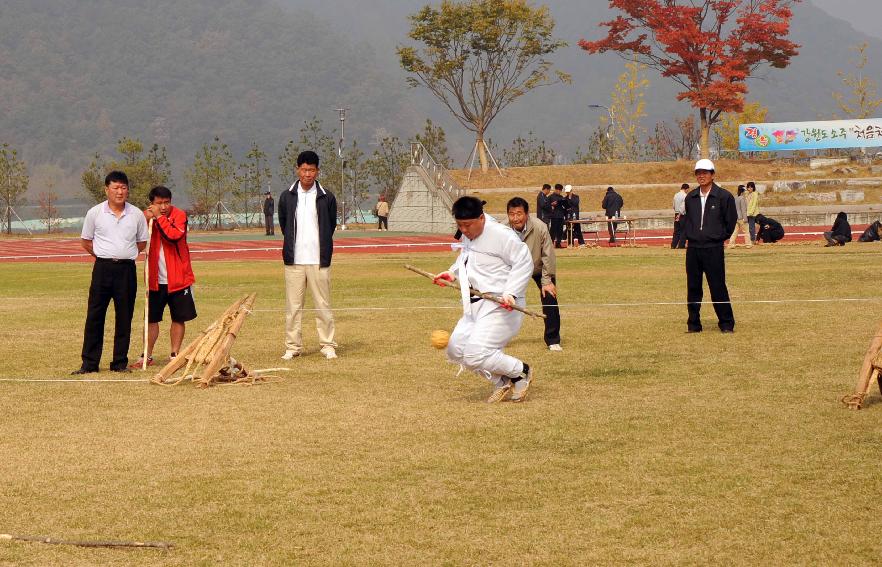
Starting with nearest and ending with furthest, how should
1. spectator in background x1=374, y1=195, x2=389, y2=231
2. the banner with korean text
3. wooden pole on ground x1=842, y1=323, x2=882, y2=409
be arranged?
wooden pole on ground x1=842, y1=323, x2=882, y2=409 → spectator in background x1=374, y1=195, x2=389, y2=231 → the banner with korean text

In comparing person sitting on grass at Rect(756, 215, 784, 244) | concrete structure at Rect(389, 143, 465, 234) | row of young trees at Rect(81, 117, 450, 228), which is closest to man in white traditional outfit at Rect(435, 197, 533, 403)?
A: person sitting on grass at Rect(756, 215, 784, 244)

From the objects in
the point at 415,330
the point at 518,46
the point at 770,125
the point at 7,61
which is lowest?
the point at 415,330

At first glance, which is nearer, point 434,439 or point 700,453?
point 700,453

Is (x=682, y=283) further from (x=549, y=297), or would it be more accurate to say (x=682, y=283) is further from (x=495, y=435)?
(x=495, y=435)

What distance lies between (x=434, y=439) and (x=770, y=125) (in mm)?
56309

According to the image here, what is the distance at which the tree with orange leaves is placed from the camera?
5956 centimetres

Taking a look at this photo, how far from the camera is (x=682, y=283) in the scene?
23406mm

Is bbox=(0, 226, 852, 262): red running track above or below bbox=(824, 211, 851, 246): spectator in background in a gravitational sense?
below

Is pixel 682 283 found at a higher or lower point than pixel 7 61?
lower

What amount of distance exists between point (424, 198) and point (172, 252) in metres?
45.6

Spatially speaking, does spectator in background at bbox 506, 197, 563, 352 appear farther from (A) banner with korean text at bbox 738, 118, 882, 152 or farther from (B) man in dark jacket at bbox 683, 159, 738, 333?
(A) banner with korean text at bbox 738, 118, 882, 152

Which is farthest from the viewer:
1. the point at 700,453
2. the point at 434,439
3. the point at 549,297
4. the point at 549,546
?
the point at 549,297

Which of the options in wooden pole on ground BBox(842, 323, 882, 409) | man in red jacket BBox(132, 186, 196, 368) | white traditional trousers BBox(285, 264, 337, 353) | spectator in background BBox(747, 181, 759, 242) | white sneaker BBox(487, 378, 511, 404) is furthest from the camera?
spectator in background BBox(747, 181, 759, 242)

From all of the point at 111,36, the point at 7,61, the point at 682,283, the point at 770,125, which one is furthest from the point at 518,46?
the point at 111,36
